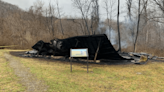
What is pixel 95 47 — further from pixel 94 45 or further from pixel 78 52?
pixel 78 52

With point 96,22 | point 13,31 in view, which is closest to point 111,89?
point 96,22

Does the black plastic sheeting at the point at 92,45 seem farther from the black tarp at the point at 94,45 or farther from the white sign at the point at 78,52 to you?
the white sign at the point at 78,52

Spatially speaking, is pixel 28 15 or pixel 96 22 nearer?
pixel 96 22

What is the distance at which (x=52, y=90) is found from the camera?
401 cm

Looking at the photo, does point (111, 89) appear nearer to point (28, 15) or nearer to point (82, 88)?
point (82, 88)

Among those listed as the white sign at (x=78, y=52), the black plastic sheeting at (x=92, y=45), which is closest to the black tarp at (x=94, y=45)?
the black plastic sheeting at (x=92, y=45)

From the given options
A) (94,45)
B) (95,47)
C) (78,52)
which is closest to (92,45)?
(94,45)

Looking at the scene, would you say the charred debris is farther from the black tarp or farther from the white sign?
the white sign

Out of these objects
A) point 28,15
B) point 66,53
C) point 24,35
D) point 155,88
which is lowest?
point 155,88

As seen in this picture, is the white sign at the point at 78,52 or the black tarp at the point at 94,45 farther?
the black tarp at the point at 94,45

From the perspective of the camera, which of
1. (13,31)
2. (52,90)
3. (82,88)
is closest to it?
(52,90)

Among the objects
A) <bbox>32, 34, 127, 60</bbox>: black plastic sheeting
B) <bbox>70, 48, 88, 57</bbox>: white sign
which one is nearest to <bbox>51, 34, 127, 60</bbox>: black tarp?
<bbox>32, 34, 127, 60</bbox>: black plastic sheeting

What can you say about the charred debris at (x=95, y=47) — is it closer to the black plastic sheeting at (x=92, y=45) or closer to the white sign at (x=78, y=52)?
the black plastic sheeting at (x=92, y=45)

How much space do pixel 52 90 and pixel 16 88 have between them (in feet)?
4.42
